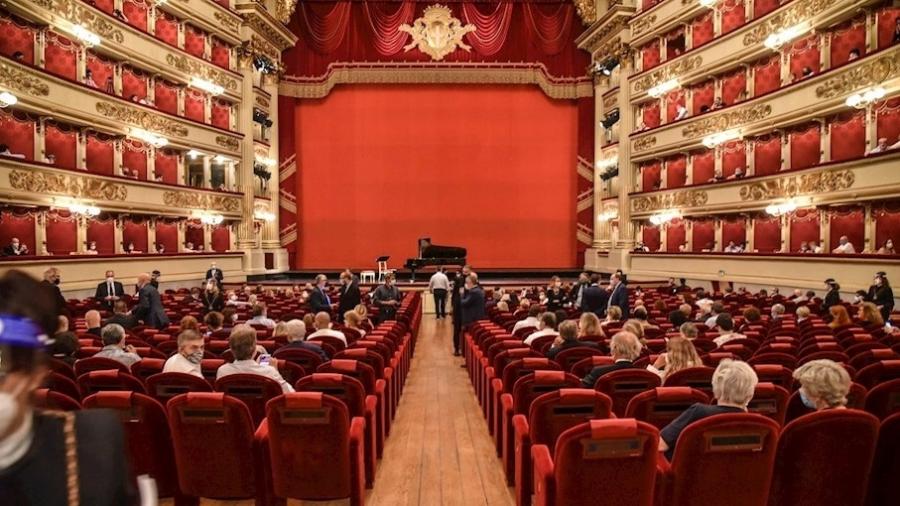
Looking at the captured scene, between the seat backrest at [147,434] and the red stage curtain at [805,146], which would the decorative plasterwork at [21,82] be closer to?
the seat backrest at [147,434]

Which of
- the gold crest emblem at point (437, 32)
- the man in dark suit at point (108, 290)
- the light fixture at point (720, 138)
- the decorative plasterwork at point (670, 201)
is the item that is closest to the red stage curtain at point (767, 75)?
the light fixture at point (720, 138)

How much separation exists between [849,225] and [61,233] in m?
20.7

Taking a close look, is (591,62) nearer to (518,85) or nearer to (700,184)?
(518,85)

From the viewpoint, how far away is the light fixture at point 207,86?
22.6 m

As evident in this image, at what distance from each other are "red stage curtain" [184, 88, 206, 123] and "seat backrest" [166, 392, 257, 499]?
21.3 m

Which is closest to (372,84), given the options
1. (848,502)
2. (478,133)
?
(478,133)

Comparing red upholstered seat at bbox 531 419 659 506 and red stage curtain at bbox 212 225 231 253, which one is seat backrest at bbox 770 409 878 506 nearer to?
red upholstered seat at bbox 531 419 659 506

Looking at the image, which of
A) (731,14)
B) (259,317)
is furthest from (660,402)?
(731,14)

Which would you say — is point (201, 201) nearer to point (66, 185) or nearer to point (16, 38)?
point (66, 185)

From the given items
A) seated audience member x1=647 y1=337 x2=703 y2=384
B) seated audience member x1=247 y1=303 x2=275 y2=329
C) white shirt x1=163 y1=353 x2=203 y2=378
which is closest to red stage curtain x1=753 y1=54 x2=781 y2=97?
seated audience member x1=247 y1=303 x2=275 y2=329

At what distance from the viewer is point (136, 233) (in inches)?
822

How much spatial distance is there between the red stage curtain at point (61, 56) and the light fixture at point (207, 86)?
4.45m

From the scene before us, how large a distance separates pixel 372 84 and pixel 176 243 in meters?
10.2

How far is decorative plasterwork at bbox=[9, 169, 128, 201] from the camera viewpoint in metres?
15.6
